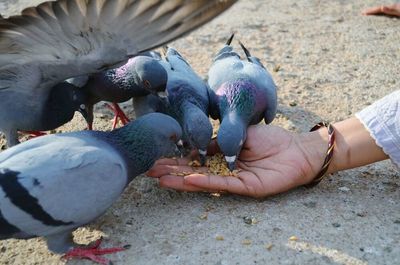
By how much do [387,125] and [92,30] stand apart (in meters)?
1.84

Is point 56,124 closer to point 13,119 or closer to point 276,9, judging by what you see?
point 13,119

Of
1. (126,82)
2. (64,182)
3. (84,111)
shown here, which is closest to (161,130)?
(64,182)

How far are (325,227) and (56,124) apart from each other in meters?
1.93

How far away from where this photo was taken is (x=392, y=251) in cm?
328

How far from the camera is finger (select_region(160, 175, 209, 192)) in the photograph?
3656 millimetres

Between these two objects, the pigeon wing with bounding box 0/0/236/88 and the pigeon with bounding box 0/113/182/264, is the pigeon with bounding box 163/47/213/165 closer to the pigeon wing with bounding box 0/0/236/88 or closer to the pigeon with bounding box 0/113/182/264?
the pigeon with bounding box 0/113/182/264

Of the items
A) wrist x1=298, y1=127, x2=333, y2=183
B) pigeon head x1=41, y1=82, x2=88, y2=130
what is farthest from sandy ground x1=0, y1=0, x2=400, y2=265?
pigeon head x1=41, y1=82, x2=88, y2=130

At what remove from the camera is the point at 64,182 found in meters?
3.03

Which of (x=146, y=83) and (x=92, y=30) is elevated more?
(x=92, y=30)

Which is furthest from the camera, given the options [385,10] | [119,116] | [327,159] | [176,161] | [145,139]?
[385,10]

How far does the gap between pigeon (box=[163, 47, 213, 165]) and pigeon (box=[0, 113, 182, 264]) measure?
50cm

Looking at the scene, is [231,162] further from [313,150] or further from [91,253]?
[91,253]

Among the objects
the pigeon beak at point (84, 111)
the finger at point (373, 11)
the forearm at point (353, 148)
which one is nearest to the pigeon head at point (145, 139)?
the pigeon beak at point (84, 111)

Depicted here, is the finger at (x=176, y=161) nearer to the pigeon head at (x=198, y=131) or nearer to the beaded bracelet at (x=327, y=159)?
the pigeon head at (x=198, y=131)
